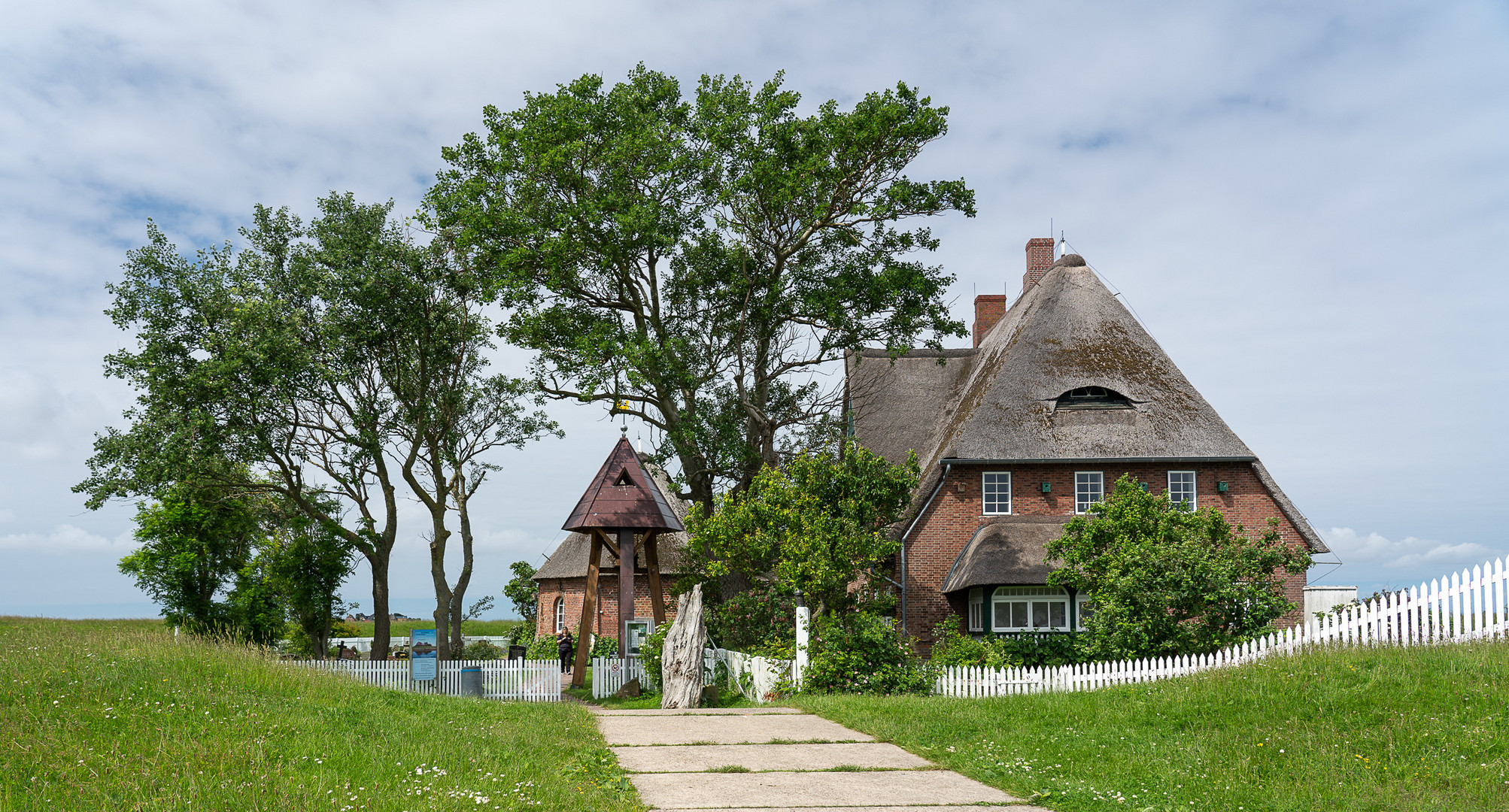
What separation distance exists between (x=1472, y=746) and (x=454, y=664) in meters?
20.5

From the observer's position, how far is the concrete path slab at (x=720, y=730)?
12430 millimetres

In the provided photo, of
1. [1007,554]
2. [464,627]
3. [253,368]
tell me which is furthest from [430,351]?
[464,627]

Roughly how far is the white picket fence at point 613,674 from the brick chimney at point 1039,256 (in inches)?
728

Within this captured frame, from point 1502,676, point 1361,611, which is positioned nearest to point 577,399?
point 1361,611

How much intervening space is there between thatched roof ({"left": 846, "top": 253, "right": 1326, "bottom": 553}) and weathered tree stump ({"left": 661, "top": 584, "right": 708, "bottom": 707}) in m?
8.09

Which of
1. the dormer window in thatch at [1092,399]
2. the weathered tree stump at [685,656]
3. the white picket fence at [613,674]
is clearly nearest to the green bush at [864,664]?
the weathered tree stump at [685,656]

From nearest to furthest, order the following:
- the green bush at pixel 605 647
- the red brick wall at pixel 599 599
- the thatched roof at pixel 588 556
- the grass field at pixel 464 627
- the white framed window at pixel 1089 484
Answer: the white framed window at pixel 1089 484
the green bush at pixel 605 647
the thatched roof at pixel 588 556
the red brick wall at pixel 599 599
the grass field at pixel 464 627

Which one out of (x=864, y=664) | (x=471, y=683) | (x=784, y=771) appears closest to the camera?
(x=784, y=771)

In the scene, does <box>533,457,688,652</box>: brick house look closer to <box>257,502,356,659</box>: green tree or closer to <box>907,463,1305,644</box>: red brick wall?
<box>257,502,356,659</box>: green tree

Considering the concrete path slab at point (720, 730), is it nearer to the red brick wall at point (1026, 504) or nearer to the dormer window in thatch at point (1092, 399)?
the red brick wall at point (1026, 504)

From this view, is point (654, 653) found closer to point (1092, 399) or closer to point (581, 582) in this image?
point (1092, 399)

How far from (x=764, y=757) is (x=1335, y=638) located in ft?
30.4

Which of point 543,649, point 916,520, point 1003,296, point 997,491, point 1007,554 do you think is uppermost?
point 1003,296

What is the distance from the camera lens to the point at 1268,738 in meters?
10.2
